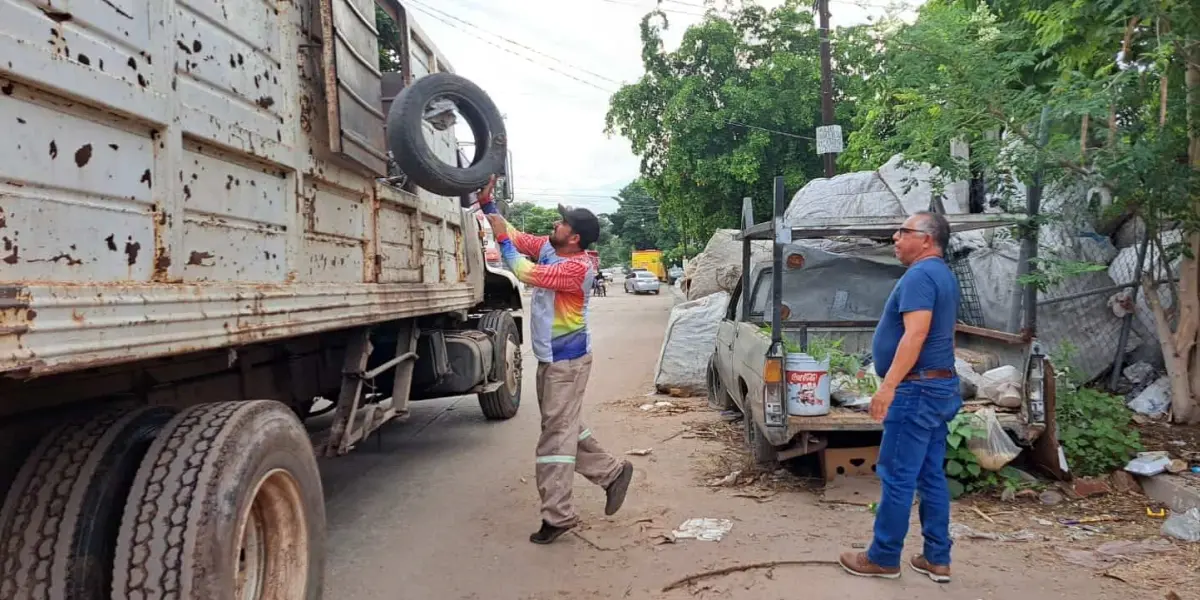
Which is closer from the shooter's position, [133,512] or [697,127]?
[133,512]

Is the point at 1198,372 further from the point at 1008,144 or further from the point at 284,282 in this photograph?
the point at 284,282

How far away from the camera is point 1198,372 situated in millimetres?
5367

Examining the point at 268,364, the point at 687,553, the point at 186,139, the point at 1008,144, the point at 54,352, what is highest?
the point at 1008,144

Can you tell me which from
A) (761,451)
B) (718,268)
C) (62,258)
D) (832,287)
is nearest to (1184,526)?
(761,451)

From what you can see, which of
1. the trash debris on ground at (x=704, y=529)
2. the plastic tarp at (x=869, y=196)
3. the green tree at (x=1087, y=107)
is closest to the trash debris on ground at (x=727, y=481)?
the trash debris on ground at (x=704, y=529)

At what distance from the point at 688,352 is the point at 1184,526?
5.08 metres

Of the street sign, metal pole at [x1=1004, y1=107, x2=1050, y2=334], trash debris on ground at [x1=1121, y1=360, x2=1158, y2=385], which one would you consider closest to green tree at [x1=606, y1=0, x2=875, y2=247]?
the street sign

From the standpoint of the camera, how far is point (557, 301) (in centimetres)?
409

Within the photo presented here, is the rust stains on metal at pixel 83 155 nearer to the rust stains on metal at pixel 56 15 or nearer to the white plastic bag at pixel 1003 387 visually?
the rust stains on metal at pixel 56 15

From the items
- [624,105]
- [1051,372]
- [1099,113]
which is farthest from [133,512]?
[624,105]

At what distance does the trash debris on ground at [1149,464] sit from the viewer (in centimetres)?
440

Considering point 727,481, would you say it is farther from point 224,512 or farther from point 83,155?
point 83,155

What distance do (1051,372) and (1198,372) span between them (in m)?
→ 1.89

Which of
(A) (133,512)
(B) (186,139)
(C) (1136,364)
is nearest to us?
(A) (133,512)
